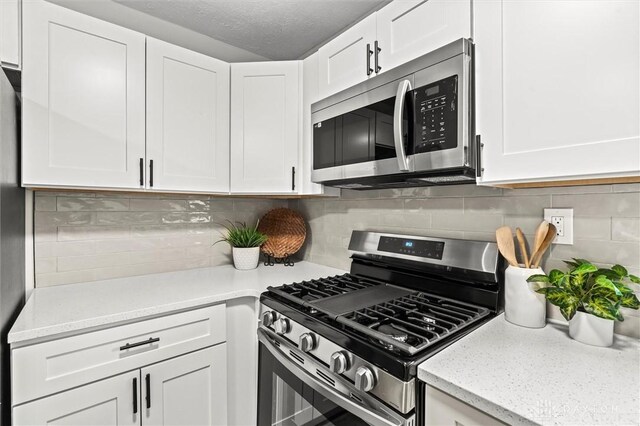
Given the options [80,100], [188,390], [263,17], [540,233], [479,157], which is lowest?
[188,390]

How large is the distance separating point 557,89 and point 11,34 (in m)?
2.01

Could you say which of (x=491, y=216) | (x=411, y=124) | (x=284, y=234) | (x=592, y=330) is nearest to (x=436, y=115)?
(x=411, y=124)

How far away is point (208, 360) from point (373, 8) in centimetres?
210

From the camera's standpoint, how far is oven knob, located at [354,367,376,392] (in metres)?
0.91

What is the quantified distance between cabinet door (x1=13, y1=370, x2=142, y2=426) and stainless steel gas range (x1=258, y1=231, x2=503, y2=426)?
0.54m

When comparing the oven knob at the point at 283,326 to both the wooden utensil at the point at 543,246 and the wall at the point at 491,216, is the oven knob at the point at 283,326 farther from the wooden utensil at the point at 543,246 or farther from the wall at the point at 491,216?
the wooden utensil at the point at 543,246

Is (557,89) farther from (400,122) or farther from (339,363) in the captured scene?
(339,363)

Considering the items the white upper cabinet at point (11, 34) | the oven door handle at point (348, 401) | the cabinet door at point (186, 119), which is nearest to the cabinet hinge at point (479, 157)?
the oven door handle at point (348, 401)

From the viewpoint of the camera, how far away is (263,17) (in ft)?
6.09

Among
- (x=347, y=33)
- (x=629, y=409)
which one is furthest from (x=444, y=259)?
(x=347, y=33)

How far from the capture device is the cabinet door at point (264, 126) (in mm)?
1891

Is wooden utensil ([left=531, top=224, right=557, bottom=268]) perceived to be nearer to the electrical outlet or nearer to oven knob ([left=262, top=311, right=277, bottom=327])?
the electrical outlet

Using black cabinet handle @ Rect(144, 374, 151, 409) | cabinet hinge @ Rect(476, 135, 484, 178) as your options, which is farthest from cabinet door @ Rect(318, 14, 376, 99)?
black cabinet handle @ Rect(144, 374, 151, 409)

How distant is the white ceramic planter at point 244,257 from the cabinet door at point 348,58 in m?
1.08
